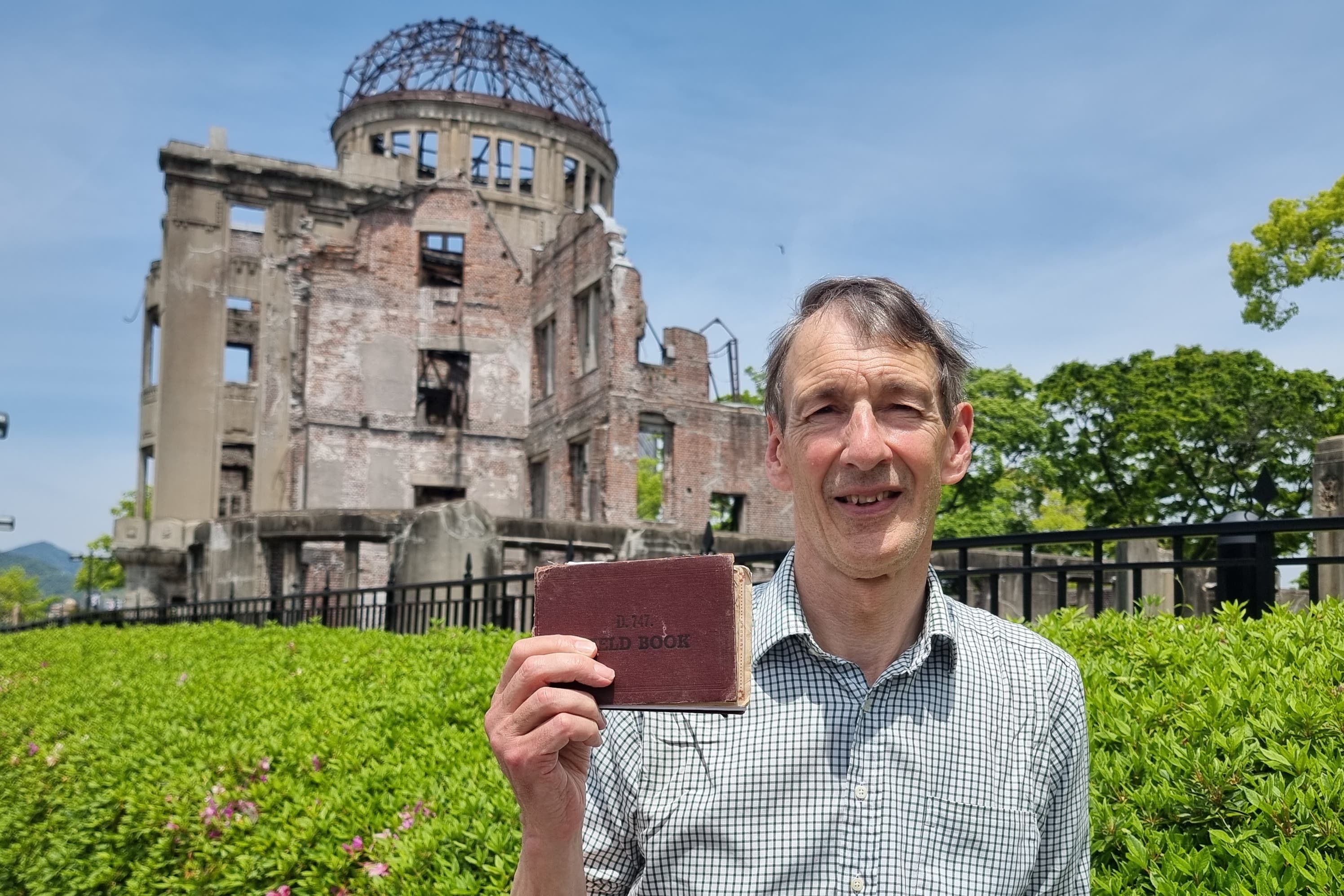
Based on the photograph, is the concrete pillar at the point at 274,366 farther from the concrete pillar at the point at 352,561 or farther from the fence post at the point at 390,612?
the fence post at the point at 390,612

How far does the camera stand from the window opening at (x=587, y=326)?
2880 centimetres

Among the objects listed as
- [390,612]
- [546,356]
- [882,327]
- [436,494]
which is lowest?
[390,612]

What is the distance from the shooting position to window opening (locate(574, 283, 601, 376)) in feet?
94.5

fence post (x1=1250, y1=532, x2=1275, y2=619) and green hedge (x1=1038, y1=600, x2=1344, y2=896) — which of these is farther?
fence post (x1=1250, y1=532, x2=1275, y2=619)

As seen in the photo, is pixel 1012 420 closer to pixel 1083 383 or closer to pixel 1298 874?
pixel 1083 383

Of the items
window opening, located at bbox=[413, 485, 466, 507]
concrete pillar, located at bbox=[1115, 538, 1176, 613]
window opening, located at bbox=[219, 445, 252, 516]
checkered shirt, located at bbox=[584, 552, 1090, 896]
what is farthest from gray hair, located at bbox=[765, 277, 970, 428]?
window opening, located at bbox=[219, 445, 252, 516]

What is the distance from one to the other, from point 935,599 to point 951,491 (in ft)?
111

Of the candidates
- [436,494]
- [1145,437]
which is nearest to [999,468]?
[1145,437]

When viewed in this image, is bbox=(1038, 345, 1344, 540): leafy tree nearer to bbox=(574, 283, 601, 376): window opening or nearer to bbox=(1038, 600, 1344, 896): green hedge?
bbox=(574, 283, 601, 376): window opening

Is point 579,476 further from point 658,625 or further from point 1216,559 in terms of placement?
point 658,625

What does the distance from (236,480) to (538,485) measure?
17810mm

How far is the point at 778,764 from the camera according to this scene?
2.04m

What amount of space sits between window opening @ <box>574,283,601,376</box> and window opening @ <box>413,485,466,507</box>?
18.5ft

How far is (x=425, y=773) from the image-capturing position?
436 centimetres
